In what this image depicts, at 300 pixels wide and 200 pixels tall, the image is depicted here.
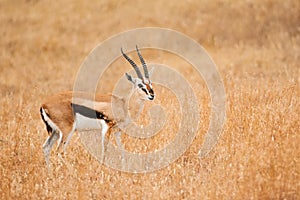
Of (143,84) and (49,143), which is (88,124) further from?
(143,84)

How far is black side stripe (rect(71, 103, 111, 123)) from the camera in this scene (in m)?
7.60

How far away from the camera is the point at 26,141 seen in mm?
7145

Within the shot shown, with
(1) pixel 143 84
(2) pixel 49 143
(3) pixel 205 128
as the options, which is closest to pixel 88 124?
(2) pixel 49 143

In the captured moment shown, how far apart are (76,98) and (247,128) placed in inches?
101

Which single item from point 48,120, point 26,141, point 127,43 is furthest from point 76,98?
point 127,43

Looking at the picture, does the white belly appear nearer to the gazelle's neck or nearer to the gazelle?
the gazelle

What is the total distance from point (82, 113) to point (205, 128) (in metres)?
1.80

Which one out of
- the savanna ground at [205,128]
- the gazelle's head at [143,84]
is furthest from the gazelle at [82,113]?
the savanna ground at [205,128]

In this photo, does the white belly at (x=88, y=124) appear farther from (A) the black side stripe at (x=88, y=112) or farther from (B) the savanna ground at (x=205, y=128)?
(B) the savanna ground at (x=205, y=128)

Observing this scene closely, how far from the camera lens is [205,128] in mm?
7332

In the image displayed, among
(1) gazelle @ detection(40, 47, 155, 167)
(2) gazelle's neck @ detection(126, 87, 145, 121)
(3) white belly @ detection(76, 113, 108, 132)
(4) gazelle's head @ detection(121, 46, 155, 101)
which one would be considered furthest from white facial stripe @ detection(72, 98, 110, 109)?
(4) gazelle's head @ detection(121, 46, 155, 101)

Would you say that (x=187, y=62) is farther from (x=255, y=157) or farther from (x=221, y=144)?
(x=255, y=157)

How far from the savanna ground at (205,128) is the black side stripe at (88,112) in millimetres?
456

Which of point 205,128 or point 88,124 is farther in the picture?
point 88,124
